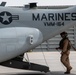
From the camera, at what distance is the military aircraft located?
9195mm

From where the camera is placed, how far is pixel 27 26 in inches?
374

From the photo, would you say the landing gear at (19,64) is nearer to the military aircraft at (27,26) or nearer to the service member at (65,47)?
the military aircraft at (27,26)

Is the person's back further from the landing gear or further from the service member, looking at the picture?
the landing gear

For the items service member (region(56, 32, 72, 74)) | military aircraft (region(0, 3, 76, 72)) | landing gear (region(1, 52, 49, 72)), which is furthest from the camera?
service member (region(56, 32, 72, 74))

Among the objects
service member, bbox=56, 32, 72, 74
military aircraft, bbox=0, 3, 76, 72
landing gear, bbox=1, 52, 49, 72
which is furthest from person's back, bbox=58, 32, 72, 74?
landing gear, bbox=1, 52, 49, 72

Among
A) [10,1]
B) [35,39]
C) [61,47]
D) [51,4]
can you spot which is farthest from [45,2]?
[35,39]

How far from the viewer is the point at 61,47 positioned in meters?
10.8

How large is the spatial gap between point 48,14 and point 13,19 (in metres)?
0.95

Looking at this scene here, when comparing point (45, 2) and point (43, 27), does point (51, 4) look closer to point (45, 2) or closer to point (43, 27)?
point (45, 2)

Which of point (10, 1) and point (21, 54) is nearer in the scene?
point (21, 54)

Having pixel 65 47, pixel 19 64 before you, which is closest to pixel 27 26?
pixel 19 64

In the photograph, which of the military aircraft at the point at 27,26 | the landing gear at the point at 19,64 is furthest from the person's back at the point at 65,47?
the landing gear at the point at 19,64

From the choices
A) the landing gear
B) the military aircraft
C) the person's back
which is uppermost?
the military aircraft

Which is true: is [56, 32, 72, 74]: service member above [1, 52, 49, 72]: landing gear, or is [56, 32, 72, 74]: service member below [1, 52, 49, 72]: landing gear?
above
